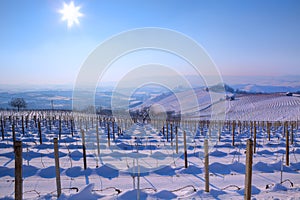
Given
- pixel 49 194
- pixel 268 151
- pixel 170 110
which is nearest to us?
pixel 49 194

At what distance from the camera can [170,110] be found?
108 ft

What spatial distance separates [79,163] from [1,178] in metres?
2.21

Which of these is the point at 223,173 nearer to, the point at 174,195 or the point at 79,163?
the point at 174,195

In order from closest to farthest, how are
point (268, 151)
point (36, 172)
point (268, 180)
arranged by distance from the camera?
point (268, 180) → point (36, 172) → point (268, 151)

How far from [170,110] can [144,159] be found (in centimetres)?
2540

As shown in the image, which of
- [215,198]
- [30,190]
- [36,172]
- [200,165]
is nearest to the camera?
[215,198]

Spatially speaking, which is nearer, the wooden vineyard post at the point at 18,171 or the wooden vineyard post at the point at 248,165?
the wooden vineyard post at the point at 18,171

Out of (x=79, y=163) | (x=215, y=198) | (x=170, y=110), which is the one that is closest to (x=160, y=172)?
(x=215, y=198)

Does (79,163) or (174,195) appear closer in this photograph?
(174,195)

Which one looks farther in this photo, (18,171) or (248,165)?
(248,165)

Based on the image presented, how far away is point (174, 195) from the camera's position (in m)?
4.14

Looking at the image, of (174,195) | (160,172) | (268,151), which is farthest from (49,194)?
(268,151)

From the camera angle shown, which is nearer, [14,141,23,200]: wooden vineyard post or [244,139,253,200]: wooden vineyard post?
[14,141,23,200]: wooden vineyard post

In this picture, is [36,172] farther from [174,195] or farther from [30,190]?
[174,195]
